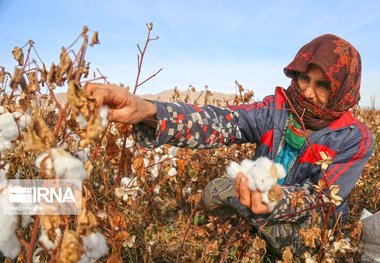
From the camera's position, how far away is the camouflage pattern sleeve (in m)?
1.36

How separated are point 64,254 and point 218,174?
6.96ft

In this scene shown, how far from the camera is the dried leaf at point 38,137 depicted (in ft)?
2.21

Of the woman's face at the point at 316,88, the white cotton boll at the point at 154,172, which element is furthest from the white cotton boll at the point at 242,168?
the white cotton boll at the point at 154,172

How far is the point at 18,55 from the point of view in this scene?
122 cm

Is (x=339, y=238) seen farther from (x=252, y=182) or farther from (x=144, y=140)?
(x=144, y=140)

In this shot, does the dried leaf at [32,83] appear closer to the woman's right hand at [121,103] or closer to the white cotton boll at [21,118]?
the white cotton boll at [21,118]

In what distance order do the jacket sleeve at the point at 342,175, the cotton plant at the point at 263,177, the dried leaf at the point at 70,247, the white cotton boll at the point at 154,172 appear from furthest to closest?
the white cotton boll at the point at 154,172 < the jacket sleeve at the point at 342,175 < the cotton plant at the point at 263,177 < the dried leaf at the point at 70,247

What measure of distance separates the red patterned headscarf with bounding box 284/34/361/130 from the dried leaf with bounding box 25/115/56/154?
4.52 feet

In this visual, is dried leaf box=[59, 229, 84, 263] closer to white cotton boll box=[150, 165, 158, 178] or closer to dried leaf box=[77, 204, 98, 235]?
dried leaf box=[77, 204, 98, 235]

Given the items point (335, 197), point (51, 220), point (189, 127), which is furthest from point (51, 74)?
point (335, 197)

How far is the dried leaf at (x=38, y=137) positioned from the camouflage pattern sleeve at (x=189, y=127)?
65 centimetres

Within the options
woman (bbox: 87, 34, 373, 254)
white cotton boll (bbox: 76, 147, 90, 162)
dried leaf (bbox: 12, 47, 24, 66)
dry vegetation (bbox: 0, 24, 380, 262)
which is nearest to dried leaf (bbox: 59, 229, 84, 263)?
dry vegetation (bbox: 0, 24, 380, 262)

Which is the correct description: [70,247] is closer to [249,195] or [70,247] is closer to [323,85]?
[249,195]

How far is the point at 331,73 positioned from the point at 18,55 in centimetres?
127
